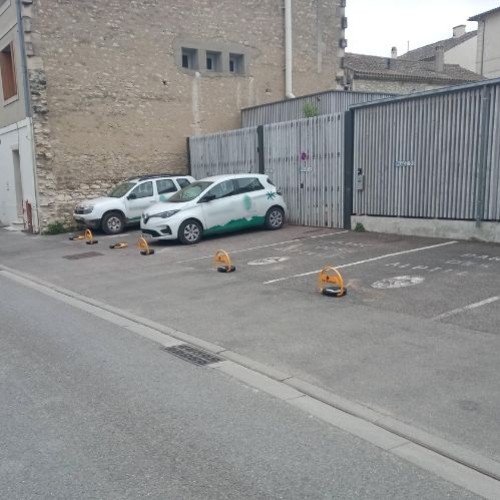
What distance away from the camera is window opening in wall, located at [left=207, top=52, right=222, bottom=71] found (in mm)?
22109

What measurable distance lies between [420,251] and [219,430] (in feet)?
25.6

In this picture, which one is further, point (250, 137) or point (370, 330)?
point (250, 137)

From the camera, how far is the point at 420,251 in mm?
11055

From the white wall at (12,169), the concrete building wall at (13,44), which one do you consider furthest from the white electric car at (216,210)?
the concrete building wall at (13,44)

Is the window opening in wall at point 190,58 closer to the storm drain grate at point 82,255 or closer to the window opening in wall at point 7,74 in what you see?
the window opening in wall at point 7,74

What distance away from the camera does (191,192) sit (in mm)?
14961

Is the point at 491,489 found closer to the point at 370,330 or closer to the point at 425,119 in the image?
the point at 370,330

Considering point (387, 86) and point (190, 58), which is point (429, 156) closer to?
point (190, 58)

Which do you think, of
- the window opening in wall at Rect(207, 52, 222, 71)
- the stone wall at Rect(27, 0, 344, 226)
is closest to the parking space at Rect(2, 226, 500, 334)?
the stone wall at Rect(27, 0, 344, 226)

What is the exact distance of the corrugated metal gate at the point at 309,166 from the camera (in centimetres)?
1488

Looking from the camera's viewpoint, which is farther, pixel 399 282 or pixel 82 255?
pixel 82 255

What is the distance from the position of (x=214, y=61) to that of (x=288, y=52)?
323 cm

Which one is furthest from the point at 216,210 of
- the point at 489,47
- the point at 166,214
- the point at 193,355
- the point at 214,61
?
the point at 489,47

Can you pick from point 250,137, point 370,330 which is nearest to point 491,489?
point 370,330
